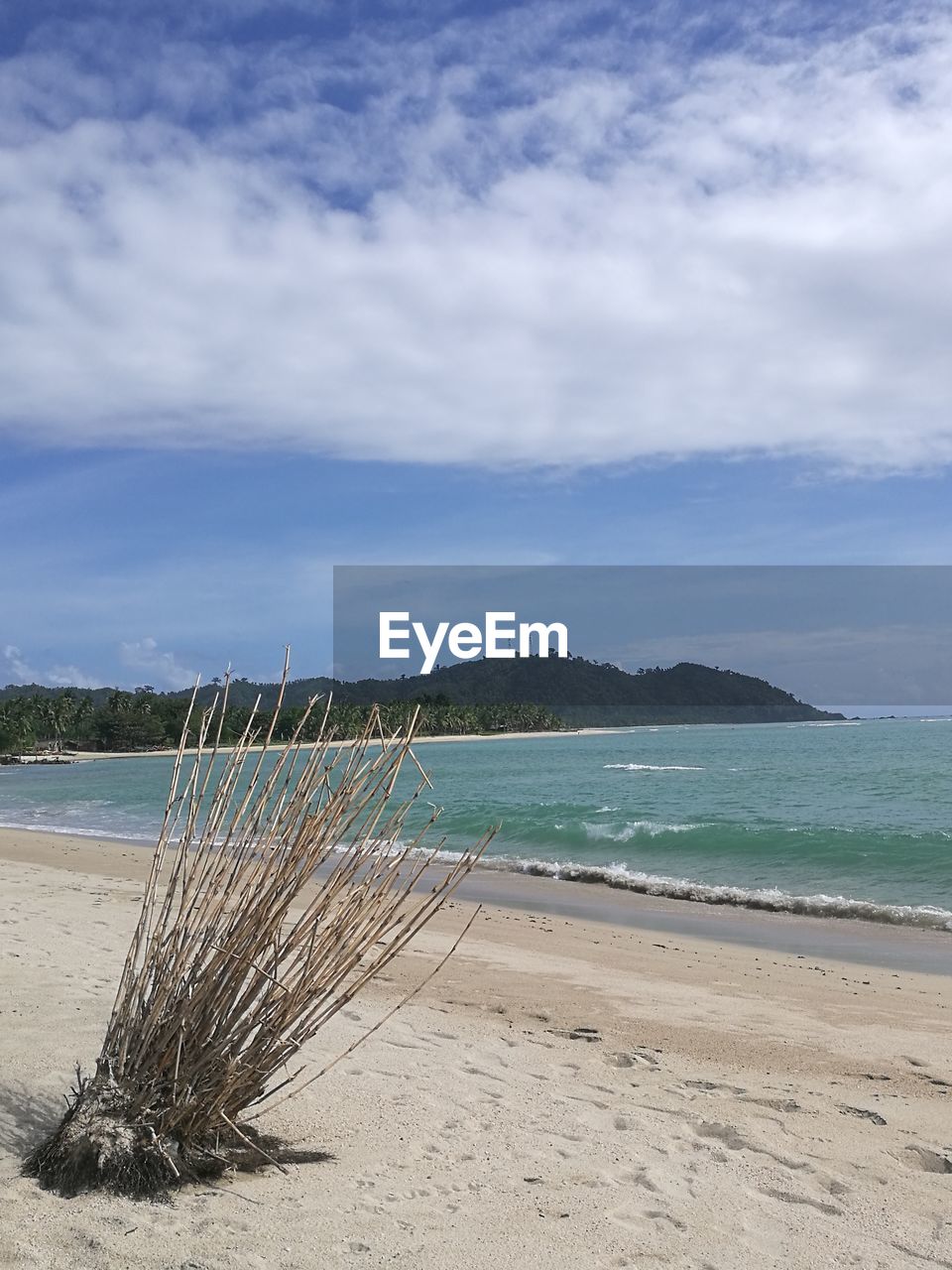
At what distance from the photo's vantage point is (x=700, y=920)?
11875 mm

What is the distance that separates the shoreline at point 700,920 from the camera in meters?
9.95

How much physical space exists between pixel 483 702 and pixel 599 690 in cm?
3336

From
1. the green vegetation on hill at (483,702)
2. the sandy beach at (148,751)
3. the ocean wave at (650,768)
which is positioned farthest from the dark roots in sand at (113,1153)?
the green vegetation on hill at (483,702)

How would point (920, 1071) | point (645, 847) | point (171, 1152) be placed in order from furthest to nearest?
point (645, 847), point (920, 1071), point (171, 1152)

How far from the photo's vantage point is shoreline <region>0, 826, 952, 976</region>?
32.7ft

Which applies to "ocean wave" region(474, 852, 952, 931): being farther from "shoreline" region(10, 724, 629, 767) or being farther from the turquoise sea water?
"shoreline" region(10, 724, 629, 767)

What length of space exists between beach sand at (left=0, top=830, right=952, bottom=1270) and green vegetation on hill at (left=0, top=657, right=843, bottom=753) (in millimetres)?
84225

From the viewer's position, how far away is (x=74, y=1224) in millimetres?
2959

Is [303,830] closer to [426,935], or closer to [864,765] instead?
[426,935]

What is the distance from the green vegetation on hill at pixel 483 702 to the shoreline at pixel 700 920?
248 feet

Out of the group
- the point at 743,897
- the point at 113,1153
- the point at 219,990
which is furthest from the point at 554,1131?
the point at 743,897

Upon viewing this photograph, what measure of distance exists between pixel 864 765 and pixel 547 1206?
4164 cm

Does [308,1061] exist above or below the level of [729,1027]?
above

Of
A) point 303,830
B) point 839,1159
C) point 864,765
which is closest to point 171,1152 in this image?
point 303,830
